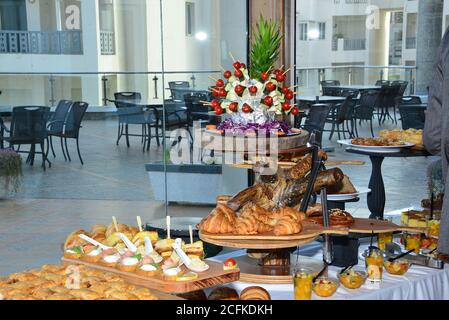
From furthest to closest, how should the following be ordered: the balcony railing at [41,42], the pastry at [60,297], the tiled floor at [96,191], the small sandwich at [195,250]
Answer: the balcony railing at [41,42] → the tiled floor at [96,191] → the small sandwich at [195,250] → the pastry at [60,297]

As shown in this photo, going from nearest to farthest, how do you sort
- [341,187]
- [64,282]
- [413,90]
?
[64,282], [341,187], [413,90]

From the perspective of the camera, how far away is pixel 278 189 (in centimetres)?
325

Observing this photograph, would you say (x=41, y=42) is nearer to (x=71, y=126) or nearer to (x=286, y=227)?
(x=71, y=126)

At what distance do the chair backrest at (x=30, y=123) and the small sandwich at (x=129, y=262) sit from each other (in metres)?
5.16

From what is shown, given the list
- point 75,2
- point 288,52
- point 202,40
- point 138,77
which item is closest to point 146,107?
point 138,77

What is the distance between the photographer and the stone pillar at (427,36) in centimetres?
786

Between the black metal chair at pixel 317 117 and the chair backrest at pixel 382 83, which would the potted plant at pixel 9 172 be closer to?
the black metal chair at pixel 317 117

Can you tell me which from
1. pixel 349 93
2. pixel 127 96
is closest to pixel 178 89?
pixel 127 96

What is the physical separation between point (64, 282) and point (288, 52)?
336cm

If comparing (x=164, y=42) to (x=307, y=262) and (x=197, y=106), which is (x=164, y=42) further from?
(x=307, y=262)

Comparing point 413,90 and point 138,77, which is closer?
point 138,77

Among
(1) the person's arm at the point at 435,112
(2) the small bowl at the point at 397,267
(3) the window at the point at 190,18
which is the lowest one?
(2) the small bowl at the point at 397,267

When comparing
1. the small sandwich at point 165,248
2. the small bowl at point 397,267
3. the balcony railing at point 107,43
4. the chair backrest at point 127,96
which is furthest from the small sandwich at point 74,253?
the balcony railing at point 107,43

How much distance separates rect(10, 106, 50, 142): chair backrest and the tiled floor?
253 mm
